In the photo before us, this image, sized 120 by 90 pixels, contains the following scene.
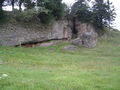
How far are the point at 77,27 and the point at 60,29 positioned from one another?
167 inches

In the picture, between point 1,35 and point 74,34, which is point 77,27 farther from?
point 1,35

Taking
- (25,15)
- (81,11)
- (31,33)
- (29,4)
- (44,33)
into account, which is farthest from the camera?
(81,11)

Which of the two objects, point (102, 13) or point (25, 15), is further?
point (102, 13)

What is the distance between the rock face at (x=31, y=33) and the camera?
22828mm

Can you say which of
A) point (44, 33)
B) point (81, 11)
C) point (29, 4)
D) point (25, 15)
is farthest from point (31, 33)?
point (81, 11)

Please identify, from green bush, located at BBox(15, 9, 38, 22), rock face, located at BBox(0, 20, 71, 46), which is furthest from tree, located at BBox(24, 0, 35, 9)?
rock face, located at BBox(0, 20, 71, 46)

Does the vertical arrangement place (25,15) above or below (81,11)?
below

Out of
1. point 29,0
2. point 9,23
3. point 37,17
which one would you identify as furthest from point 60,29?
point 9,23

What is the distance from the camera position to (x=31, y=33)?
2577 centimetres

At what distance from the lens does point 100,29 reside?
113ft

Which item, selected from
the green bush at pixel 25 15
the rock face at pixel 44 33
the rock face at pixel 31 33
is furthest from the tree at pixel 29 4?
the rock face at pixel 31 33

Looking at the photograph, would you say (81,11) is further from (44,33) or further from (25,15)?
(25,15)

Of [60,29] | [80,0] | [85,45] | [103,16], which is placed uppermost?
[80,0]

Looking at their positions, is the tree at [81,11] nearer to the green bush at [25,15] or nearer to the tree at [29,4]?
the tree at [29,4]
